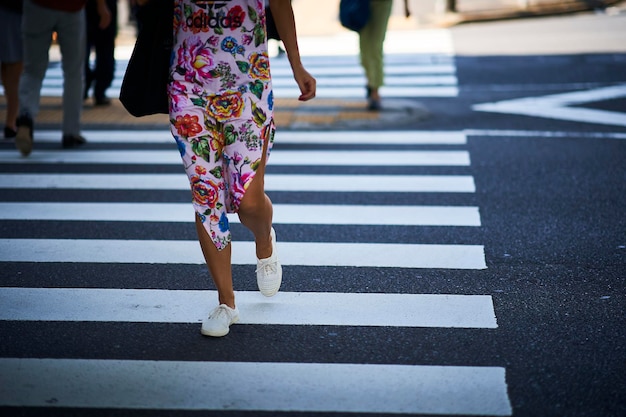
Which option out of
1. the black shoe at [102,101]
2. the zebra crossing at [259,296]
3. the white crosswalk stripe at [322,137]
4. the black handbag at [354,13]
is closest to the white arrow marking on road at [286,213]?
the zebra crossing at [259,296]

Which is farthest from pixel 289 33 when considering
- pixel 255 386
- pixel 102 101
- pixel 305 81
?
pixel 102 101

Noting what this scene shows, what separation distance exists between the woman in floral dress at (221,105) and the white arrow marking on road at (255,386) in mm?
438

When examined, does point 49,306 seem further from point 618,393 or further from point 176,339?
point 618,393

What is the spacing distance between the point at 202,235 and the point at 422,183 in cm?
325

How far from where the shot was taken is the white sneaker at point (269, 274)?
173 inches

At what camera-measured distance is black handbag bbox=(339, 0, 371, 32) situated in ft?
29.4

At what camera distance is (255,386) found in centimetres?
350

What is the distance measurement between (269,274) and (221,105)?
3.20 ft

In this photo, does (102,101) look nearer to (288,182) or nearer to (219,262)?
(288,182)

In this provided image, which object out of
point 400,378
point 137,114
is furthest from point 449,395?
point 137,114

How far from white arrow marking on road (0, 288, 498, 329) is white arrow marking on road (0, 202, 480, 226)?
1.41 meters

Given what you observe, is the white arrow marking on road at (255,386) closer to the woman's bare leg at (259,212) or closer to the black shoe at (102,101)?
the woman's bare leg at (259,212)

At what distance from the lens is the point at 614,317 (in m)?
4.16

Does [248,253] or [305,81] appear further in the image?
[248,253]
